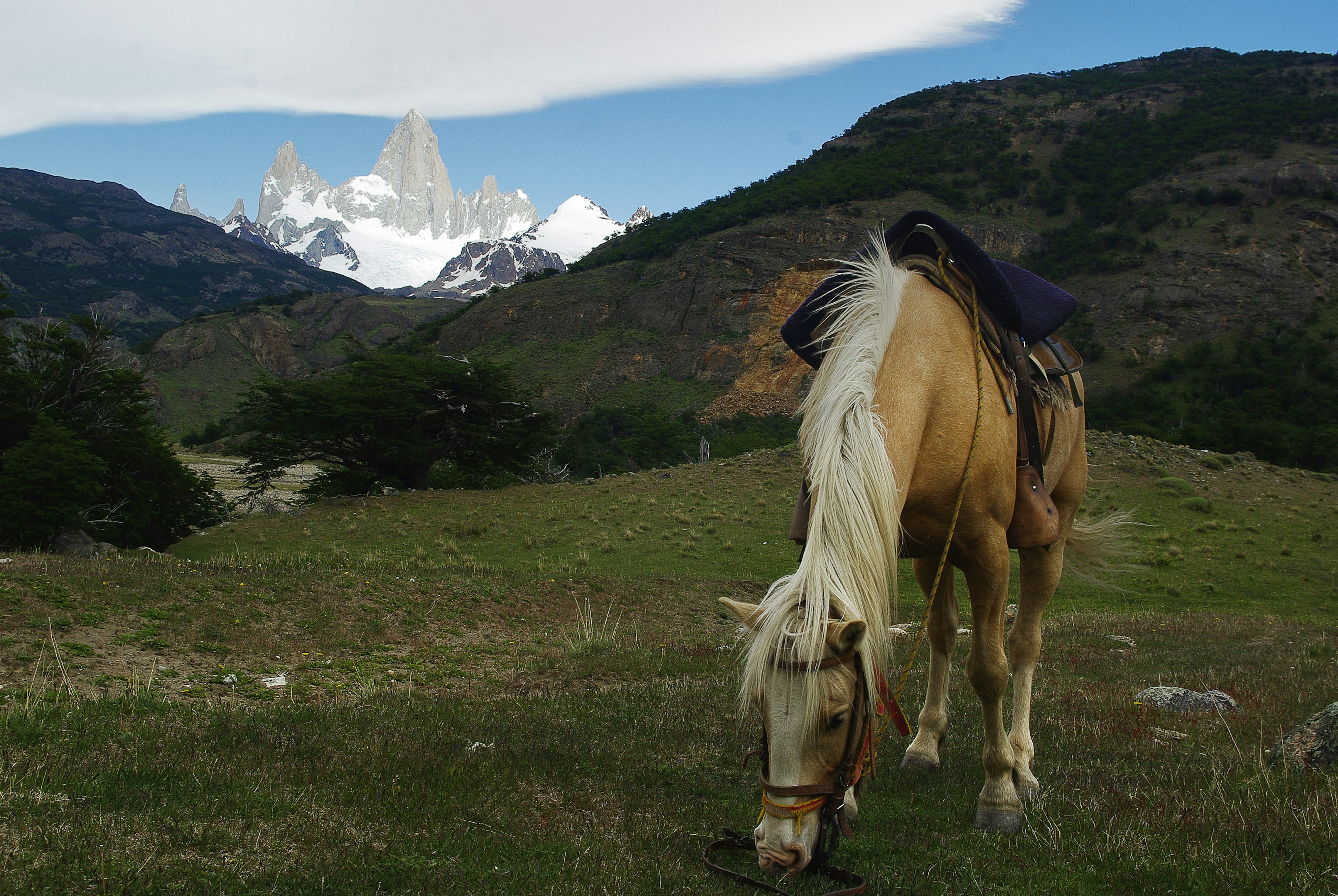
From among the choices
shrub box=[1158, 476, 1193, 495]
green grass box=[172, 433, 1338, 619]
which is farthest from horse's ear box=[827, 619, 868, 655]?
shrub box=[1158, 476, 1193, 495]

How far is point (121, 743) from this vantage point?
12.2 feet

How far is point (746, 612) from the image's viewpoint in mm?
2723

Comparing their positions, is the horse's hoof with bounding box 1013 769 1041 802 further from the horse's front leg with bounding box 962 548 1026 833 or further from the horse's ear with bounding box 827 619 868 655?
the horse's ear with bounding box 827 619 868 655

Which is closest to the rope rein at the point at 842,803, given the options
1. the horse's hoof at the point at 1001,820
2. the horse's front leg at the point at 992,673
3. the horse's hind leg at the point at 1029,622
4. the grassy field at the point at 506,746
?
the grassy field at the point at 506,746

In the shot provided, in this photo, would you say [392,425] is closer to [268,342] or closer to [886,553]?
[886,553]

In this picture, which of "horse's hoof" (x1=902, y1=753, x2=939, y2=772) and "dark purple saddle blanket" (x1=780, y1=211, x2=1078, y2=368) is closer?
"dark purple saddle blanket" (x1=780, y1=211, x2=1078, y2=368)

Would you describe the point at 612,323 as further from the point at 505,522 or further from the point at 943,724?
the point at 943,724

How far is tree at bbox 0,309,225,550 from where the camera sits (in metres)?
13.8

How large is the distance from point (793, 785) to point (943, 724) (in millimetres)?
2681

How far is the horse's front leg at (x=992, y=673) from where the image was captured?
11.9 ft

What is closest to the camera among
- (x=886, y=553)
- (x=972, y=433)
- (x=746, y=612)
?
(x=746, y=612)

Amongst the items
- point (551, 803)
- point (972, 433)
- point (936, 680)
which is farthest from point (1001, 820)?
point (551, 803)

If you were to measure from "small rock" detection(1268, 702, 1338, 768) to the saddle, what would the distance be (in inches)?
69.3

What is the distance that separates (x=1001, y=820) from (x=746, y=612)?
1981 mm
